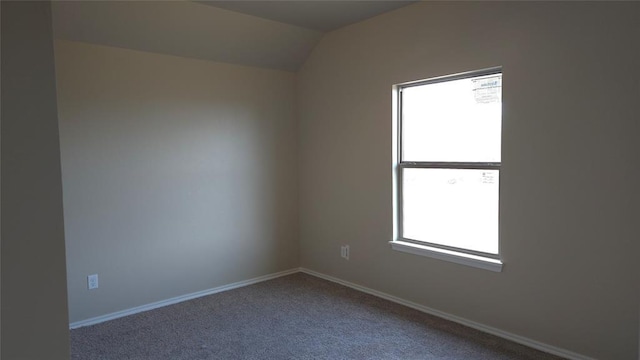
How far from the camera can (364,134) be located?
395 centimetres

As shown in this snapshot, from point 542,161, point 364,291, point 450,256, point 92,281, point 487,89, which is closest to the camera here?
point 542,161

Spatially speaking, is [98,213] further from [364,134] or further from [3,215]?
[3,215]

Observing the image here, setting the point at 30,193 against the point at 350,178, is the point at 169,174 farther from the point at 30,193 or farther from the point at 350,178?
the point at 30,193

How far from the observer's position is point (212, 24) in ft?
11.9

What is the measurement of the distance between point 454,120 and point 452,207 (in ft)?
2.23

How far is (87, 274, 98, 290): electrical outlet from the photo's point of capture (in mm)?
3393

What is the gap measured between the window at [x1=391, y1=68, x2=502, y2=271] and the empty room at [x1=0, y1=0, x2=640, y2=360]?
2cm

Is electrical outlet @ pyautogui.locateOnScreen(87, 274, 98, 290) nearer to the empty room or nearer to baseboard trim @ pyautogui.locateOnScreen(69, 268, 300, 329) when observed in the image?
the empty room

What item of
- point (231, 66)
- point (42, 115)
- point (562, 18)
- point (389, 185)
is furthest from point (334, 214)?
point (42, 115)

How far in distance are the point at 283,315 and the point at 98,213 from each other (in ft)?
5.56

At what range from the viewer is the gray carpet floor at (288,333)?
9.27 feet

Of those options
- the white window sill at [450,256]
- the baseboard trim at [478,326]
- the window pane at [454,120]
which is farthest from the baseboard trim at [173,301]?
the window pane at [454,120]

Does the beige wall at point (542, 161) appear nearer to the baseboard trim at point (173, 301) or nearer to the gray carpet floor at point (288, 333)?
the gray carpet floor at point (288, 333)

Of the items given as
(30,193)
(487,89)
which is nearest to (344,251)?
(487,89)
